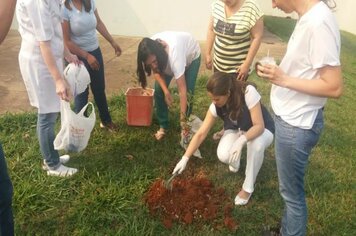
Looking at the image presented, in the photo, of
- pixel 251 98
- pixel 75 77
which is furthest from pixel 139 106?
pixel 251 98

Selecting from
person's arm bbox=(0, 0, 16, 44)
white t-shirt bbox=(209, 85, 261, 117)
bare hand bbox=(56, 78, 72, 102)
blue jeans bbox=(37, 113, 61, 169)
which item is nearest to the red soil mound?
white t-shirt bbox=(209, 85, 261, 117)

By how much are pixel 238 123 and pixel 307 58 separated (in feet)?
4.46

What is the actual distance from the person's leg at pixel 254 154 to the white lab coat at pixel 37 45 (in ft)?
5.31

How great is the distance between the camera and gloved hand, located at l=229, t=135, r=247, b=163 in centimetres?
288

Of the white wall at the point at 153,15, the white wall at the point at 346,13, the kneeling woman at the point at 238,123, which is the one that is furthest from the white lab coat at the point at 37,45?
the white wall at the point at 346,13

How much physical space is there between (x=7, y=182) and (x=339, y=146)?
342 cm

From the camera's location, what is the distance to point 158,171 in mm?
3383

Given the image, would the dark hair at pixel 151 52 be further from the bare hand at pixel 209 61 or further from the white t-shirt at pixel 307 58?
the white t-shirt at pixel 307 58

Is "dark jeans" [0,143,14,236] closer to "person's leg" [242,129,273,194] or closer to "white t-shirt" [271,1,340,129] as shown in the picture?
"white t-shirt" [271,1,340,129]

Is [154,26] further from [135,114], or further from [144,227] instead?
[144,227]

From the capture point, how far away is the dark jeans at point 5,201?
2035 millimetres

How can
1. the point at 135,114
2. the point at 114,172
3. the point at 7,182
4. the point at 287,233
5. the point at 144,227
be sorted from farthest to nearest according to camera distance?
the point at 135,114 → the point at 114,172 → the point at 144,227 → the point at 287,233 → the point at 7,182

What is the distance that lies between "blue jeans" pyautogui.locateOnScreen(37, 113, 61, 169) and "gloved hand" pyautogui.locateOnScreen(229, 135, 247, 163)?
4.92 feet

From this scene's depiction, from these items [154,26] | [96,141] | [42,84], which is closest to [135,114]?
[96,141]
